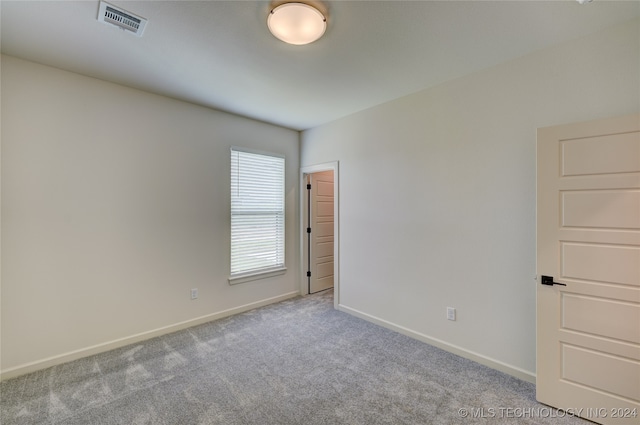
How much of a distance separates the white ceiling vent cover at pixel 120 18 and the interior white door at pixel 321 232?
295 cm

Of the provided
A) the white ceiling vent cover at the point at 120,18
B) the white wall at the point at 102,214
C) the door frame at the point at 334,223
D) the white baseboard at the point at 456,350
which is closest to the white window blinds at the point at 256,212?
the white wall at the point at 102,214

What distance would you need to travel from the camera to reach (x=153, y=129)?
3.13 m

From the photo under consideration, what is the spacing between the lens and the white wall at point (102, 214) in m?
2.41

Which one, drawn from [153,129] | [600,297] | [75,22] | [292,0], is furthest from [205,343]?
[600,297]

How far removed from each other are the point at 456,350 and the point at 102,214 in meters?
3.81

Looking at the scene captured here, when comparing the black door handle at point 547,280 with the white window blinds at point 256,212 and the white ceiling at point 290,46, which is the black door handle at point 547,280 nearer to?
the white ceiling at point 290,46

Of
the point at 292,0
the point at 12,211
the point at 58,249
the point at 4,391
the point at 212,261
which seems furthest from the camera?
the point at 212,261

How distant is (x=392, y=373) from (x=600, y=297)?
160cm

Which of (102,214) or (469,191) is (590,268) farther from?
(102,214)

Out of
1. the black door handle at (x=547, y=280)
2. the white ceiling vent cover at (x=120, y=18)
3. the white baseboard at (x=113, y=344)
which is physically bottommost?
the white baseboard at (x=113, y=344)

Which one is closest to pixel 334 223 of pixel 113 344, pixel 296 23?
pixel 296 23

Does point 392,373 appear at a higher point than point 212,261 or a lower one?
lower

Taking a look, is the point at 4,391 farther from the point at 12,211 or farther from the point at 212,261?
the point at 212,261

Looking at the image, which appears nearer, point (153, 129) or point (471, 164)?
point (471, 164)
